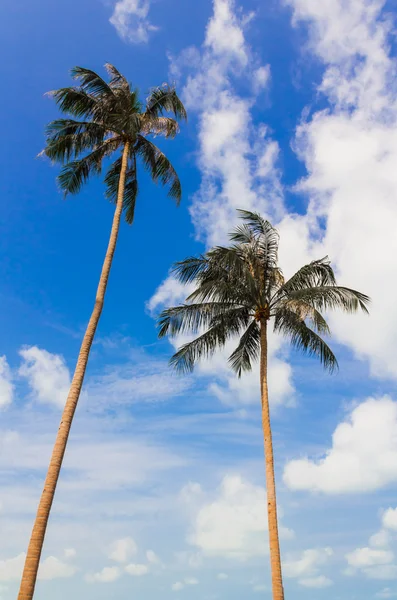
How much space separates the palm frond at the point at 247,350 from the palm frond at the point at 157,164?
256 inches

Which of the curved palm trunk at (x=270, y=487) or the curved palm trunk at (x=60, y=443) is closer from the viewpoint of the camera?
the curved palm trunk at (x=60, y=443)

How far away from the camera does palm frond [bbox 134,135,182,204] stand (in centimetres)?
2152

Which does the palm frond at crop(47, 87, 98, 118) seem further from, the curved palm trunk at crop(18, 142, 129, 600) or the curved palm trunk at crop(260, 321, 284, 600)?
the curved palm trunk at crop(260, 321, 284, 600)

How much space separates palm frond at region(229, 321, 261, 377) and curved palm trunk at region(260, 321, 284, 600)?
1.31 m

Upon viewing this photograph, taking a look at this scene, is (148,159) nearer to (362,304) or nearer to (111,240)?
(111,240)

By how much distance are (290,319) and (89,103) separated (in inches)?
464

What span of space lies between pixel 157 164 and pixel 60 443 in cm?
1249

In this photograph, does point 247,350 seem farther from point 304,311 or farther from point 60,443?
point 60,443

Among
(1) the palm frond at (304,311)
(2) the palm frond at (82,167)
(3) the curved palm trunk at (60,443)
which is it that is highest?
(2) the palm frond at (82,167)

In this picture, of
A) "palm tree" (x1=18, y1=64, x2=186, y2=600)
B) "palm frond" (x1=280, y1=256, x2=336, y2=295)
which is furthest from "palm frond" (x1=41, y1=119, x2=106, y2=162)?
"palm frond" (x1=280, y1=256, x2=336, y2=295)

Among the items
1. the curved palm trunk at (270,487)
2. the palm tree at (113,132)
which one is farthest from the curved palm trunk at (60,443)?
the curved palm trunk at (270,487)

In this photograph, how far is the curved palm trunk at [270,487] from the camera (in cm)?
1714

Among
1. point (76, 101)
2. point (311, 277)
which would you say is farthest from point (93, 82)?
point (311, 277)

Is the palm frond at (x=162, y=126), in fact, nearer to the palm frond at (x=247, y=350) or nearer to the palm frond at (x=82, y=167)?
the palm frond at (x=82, y=167)
